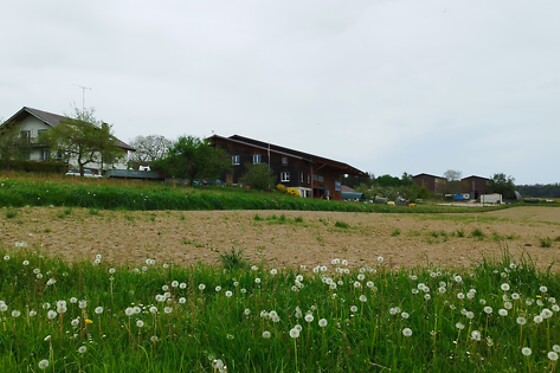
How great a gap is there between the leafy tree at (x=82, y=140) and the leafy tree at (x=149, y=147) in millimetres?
36750

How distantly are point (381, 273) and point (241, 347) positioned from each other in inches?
68.7

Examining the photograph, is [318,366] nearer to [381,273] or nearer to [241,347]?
[241,347]

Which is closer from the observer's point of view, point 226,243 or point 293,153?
point 226,243

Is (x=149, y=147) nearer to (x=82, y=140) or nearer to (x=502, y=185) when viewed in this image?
(x=82, y=140)

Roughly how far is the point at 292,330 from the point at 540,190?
4451 inches

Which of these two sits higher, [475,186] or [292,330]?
[475,186]

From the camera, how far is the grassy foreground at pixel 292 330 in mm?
1776

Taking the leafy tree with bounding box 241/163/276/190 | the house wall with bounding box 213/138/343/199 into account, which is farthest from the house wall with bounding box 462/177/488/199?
the leafy tree with bounding box 241/163/276/190

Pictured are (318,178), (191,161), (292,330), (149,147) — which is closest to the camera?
(292,330)

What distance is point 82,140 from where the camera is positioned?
29.0 m

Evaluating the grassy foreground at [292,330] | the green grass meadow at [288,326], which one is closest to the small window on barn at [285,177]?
the green grass meadow at [288,326]

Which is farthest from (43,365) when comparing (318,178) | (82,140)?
(318,178)

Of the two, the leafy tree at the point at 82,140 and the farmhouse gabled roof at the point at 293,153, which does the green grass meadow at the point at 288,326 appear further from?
the farmhouse gabled roof at the point at 293,153

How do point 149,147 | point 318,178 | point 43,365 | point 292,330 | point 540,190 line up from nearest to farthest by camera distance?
point 43,365 → point 292,330 → point 318,178 → point 149,147 → point 540,190
